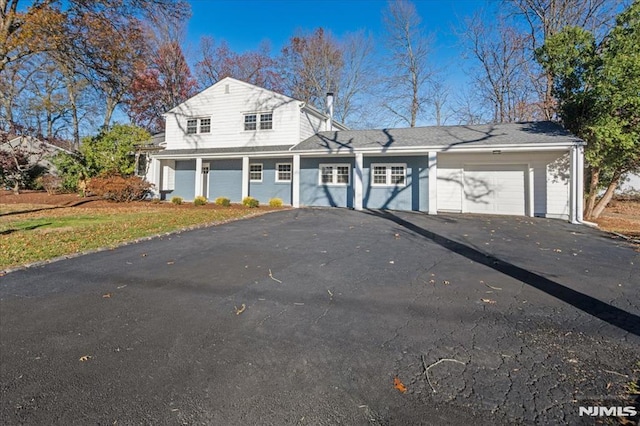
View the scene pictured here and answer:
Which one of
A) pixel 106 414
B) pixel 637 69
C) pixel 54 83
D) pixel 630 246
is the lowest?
pixel 106 414

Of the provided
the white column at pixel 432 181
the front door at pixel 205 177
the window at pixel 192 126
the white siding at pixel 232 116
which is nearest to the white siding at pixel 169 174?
the white siding at pixel 232 116

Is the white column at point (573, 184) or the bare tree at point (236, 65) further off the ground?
the bare tree at point (236, 65)

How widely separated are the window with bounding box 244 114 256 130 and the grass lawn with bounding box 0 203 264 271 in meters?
7.09

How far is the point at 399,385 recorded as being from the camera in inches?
93.7

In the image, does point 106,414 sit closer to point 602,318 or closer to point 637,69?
point 602,318

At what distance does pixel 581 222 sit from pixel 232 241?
1154 centimetres

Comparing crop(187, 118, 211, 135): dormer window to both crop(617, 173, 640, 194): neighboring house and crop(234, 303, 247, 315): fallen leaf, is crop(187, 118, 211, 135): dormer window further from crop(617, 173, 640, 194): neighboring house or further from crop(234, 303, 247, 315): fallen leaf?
crop(617, 173, 640, 194): neighboring house

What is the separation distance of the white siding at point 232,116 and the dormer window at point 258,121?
21 cm

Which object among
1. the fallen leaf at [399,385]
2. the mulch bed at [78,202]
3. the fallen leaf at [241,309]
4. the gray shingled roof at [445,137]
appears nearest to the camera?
the fallen leaf at [399,385]

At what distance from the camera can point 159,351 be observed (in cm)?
292

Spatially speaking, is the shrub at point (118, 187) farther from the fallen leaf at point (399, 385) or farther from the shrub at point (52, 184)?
the fallen leaf at point (399, 385)

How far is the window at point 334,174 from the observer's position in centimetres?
1603

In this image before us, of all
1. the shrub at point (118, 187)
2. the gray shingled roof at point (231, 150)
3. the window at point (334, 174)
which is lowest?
the shrub at point (118, 187)

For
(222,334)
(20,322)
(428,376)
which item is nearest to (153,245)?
(20,322)
